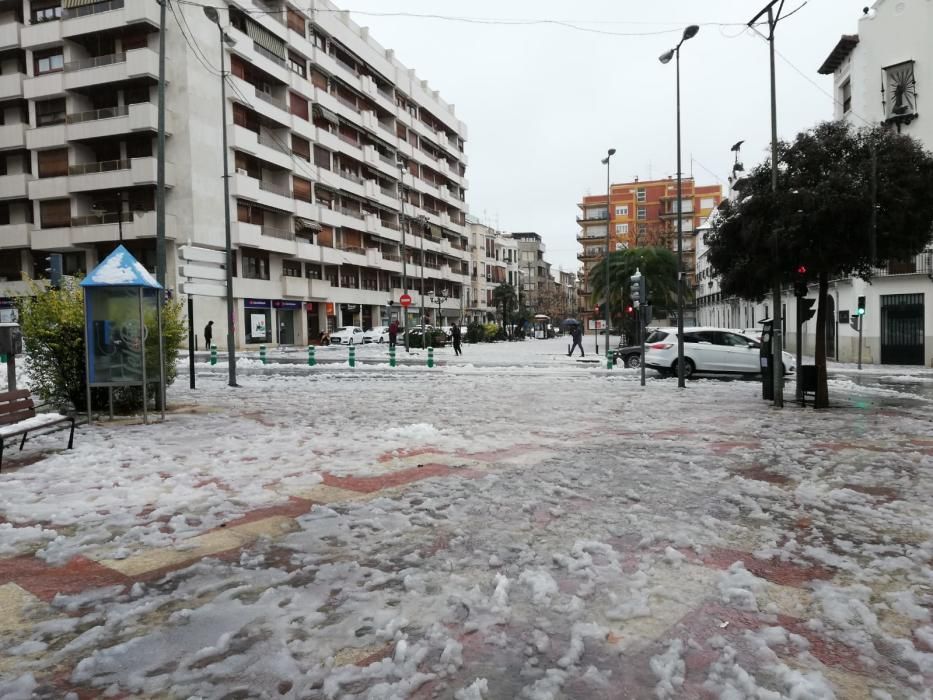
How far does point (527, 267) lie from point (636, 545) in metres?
129

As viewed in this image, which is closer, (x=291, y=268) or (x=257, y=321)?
(x=257, y=321)

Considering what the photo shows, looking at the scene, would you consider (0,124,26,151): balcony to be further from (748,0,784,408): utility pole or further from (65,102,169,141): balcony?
(748,0,784,408): utility pole

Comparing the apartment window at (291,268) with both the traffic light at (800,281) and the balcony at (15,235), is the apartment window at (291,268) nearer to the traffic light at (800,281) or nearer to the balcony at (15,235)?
the balcony at (15,235)

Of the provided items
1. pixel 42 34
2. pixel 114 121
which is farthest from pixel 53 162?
pixel 42 34

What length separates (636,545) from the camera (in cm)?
476

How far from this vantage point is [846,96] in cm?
3100

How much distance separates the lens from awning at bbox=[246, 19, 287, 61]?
143 feet

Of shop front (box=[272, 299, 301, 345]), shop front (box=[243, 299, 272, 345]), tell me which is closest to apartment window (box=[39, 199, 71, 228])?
shop front (box=[243, 299, 272, 345])

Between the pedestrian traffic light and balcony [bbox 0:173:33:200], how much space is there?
45.1 m

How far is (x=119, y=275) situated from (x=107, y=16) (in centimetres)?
3635

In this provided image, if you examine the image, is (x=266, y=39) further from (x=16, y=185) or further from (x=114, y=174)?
(x=16, y=185)

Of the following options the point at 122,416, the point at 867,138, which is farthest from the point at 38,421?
the point at 867,138

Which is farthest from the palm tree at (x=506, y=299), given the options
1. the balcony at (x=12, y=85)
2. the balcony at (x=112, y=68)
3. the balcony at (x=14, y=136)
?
the balcony at (x=12, y=85)

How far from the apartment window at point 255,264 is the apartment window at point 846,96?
35669 millimetres
